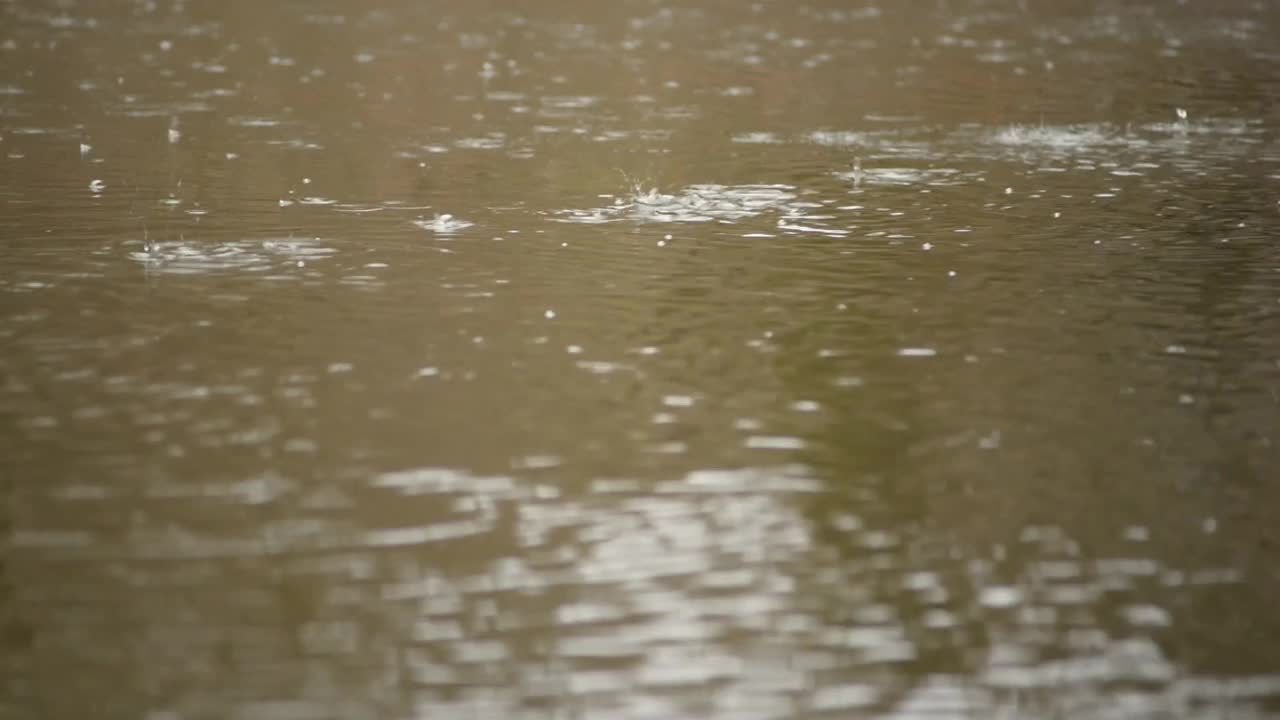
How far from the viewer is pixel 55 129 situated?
784 inches

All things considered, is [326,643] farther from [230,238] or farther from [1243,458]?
[230,238]

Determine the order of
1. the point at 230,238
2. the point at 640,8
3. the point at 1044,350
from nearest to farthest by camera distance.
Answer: the point at 1044,350 < the point at 230,238 < the point at 640,8

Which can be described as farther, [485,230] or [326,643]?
[485,230]

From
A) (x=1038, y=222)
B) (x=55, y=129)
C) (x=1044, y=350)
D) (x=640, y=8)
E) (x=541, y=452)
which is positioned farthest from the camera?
(x=640, y=8)

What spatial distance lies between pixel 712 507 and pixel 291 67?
1871cm

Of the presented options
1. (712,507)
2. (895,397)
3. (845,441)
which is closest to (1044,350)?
(895,397)

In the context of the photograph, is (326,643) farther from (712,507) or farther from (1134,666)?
(1134,666)

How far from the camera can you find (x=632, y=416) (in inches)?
404

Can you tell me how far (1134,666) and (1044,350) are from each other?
490 cm

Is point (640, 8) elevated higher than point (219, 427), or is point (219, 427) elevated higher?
point (219, 427)

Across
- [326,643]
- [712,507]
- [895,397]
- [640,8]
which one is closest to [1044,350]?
[895,397]

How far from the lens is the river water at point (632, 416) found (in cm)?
715

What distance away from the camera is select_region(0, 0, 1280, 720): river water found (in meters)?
7.15

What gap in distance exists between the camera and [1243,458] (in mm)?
9758
